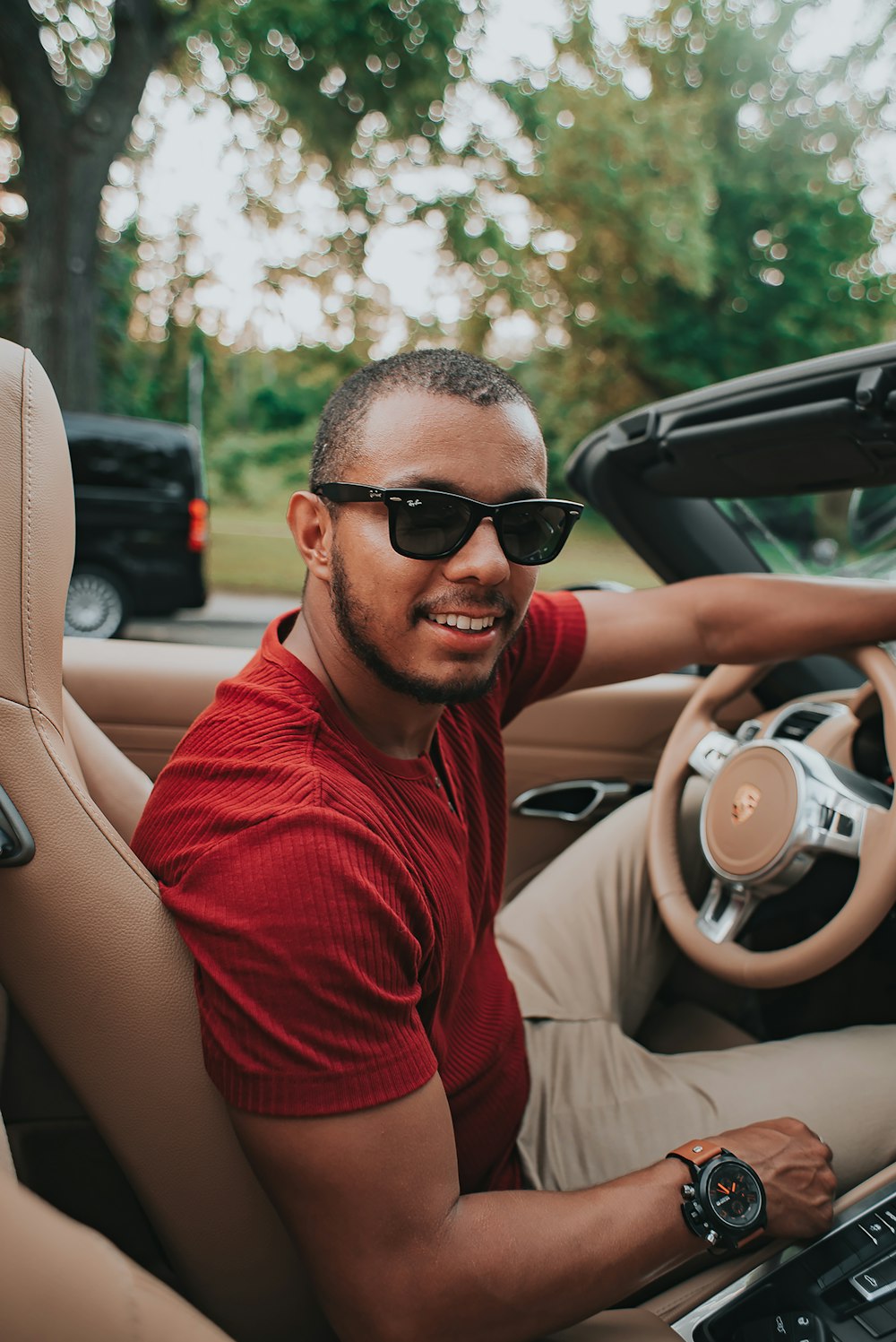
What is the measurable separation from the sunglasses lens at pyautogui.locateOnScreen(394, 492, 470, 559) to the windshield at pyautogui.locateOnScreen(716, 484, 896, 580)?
1.14 meters

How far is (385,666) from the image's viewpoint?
122 cm

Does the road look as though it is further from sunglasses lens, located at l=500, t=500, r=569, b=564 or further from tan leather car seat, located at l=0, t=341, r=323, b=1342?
tan leather car seat, located at l=0, t=341, r=323, b=1342

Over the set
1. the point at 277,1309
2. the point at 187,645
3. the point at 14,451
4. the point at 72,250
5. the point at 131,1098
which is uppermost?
the point at 72,250

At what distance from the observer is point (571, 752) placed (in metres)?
2.48

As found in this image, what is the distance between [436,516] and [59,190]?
25.3 ft

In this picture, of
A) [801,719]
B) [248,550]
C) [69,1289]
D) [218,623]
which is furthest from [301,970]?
[248,550]

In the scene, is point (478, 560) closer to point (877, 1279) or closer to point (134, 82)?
point (877, 1279)

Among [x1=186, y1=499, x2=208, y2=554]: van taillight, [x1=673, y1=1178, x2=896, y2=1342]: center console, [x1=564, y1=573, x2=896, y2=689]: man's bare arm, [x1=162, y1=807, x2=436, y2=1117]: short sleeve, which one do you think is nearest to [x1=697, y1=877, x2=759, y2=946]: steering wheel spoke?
[x1=564, y1=573, x2=896, y2=689]: man's bare arm

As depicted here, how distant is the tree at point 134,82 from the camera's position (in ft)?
24.6

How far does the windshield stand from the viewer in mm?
2135

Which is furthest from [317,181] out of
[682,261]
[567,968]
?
[567,968]

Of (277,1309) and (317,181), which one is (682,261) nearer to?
(317,181)

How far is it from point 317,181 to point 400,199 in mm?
925

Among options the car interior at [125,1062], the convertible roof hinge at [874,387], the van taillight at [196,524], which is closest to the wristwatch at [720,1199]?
the car interior at [125,1062]
